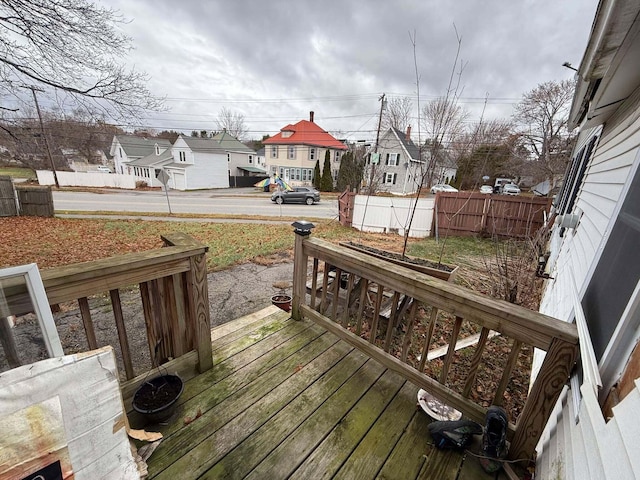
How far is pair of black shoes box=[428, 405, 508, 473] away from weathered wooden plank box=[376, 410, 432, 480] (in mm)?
98

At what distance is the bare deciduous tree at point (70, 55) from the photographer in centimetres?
Result: 533

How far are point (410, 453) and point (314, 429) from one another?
2.12 ft

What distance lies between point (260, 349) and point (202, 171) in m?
28.2

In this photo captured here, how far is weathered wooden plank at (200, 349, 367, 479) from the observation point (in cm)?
155

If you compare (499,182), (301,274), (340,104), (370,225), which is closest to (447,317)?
(301,274)

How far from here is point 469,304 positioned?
1661 millimetres

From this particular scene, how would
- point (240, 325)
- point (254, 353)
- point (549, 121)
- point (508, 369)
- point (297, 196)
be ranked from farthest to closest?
point (297, 196) → point (549, 121) → point (240, 325) → point (254, 353) → point (508, 369)

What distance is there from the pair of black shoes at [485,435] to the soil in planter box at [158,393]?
1.84 meters

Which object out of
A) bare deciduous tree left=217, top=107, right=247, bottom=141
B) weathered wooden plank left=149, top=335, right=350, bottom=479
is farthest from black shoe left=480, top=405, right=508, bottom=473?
bare deciduous tree left=217, top=107, right=247, bottom=141

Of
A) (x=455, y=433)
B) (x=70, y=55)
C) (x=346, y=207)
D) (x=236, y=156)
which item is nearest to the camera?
(x=455, y=433)

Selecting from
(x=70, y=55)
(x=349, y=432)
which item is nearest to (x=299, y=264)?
(x=349, y=432)

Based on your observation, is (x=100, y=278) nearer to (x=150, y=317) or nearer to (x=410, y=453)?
(x=150, y=317)

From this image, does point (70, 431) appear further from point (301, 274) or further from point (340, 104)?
point (340, 104)

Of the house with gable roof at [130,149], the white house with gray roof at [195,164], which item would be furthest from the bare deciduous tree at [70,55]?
the house with gable roof at [130,149]
